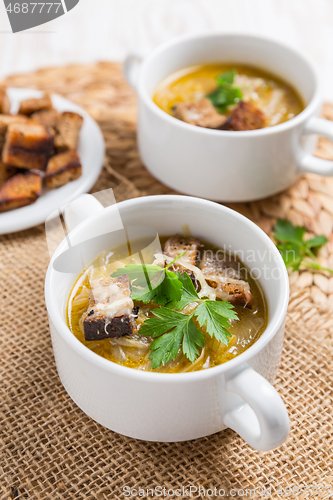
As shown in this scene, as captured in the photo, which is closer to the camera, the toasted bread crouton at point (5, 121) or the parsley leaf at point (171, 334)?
the parsley leaf at point (171, 334)

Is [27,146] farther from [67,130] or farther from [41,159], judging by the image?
[67,130]

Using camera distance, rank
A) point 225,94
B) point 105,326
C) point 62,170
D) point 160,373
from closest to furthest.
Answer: point 160,373
point 105,326
point 62,170
point 225,94

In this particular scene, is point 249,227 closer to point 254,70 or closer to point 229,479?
point 229,479

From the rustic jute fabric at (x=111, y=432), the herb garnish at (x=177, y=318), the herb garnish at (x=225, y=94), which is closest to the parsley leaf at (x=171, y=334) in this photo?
the herb garnish at (x=177, y=318)

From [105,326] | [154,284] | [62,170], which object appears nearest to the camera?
[105,326]

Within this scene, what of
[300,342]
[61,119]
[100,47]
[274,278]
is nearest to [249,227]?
[274,278]

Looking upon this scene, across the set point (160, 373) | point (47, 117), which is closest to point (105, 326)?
point (160, 373)

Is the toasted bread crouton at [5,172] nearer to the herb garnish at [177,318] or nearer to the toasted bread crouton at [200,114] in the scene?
the toasted bread crouton at [200,114]
